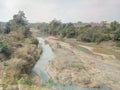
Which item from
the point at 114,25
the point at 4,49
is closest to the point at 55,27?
the point at 114,25

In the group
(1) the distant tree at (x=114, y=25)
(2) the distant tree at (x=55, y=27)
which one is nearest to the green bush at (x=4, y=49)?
(1) the distant tree at (x=114, y=25)

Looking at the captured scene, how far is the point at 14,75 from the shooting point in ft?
72.5

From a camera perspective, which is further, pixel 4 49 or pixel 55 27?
pixel 55 27

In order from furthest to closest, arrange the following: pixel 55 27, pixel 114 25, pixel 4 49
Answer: pixel 55 27, pixel 114 25, pixel 4 49

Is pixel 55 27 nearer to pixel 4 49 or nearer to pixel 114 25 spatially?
pixel 114 25

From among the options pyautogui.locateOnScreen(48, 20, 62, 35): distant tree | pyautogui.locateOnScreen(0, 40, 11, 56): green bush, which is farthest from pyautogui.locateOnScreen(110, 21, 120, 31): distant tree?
pyautogui.locateOnScreen(0, 40, 11, 56): green bush

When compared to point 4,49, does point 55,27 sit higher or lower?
higher

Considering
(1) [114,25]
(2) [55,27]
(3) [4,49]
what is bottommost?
(3) [4,49]

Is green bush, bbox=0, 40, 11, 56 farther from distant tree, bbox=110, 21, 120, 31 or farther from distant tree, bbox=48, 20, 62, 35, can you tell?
distant tree, bbox=48, 20, 62, 35

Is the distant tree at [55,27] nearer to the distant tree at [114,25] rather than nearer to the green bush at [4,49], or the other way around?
the distant tree at [114,25]

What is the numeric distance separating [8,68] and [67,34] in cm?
6466

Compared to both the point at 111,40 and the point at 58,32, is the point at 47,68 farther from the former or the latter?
the point at 58,32

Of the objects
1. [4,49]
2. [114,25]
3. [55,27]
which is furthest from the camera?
[55,27]

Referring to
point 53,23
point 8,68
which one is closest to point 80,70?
point 8,68
